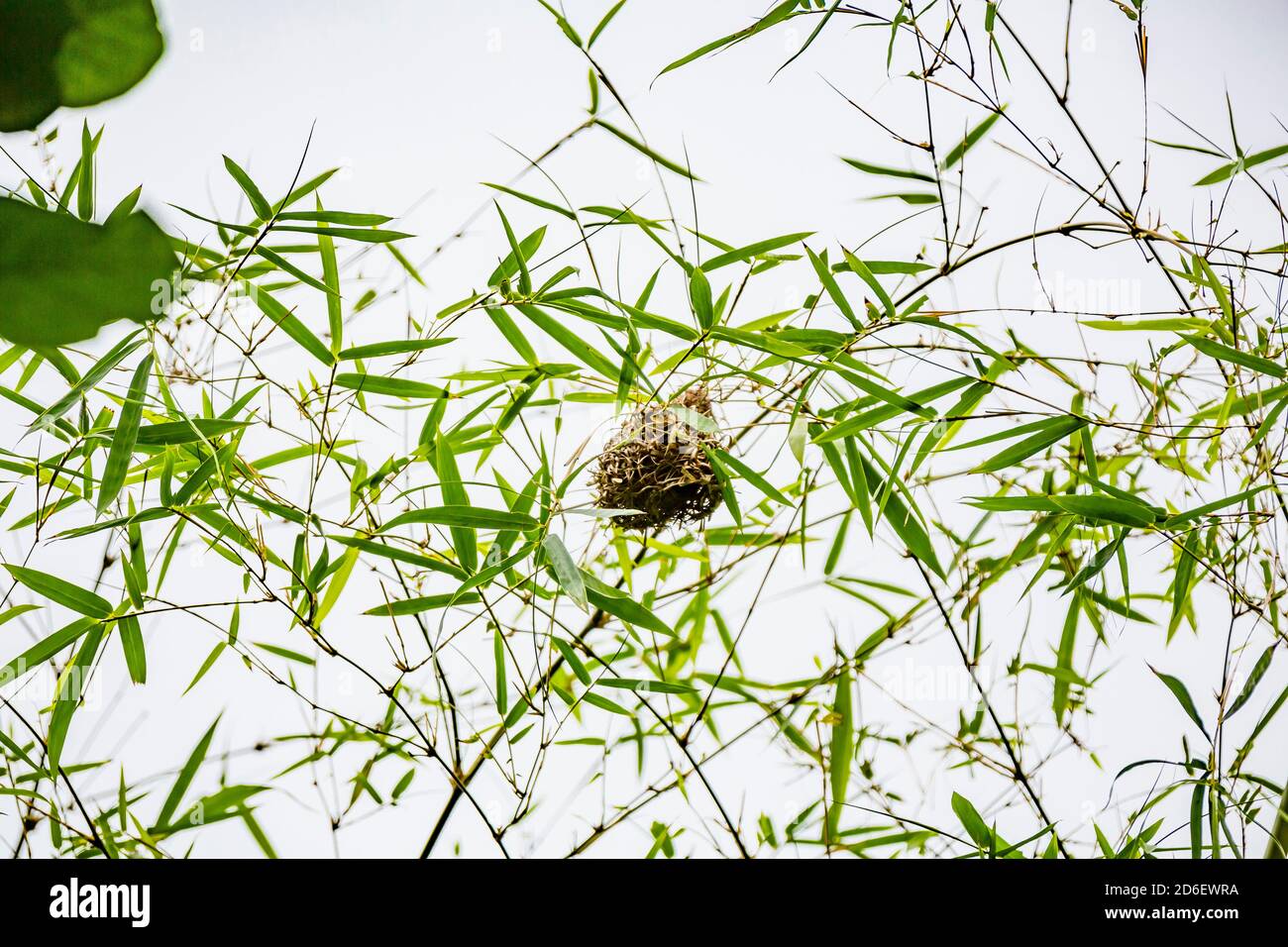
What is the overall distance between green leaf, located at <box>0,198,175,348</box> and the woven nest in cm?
61

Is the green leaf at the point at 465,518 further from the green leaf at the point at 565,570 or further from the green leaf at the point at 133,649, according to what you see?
the green leaf at the point at 133,649

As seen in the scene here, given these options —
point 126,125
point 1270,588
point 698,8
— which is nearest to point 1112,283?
point 1270,588

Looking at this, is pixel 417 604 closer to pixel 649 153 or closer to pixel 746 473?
pixel 746 473

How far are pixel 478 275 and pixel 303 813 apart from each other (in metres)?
0.70

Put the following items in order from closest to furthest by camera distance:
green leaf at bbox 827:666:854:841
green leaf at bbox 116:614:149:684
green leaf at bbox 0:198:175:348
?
green leaf at bbox 0:198:175:348 < green leaf at bbox 116:614:149:684 < green leaf at bbox 827:666:854:841

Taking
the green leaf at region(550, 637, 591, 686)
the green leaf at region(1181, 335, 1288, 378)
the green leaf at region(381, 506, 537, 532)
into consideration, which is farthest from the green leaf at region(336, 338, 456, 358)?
the green leaf at region(1181, 335, 1288, 378)

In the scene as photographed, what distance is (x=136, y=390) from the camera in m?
0.49

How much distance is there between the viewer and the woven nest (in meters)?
0.69

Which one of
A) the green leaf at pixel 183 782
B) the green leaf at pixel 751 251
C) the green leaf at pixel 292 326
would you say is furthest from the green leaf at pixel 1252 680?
the green leaf at pixel 183 782

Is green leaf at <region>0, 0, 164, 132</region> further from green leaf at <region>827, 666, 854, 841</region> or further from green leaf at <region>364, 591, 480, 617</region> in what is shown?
green leaf at <region>827, 666, 854, 841</region>

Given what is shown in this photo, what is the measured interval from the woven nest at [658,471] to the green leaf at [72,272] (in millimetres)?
607

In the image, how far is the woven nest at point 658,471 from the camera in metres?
0.69

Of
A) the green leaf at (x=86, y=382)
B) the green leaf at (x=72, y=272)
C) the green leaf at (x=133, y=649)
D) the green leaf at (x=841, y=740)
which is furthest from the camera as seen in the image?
the green leaf at (x=841, y=740)
